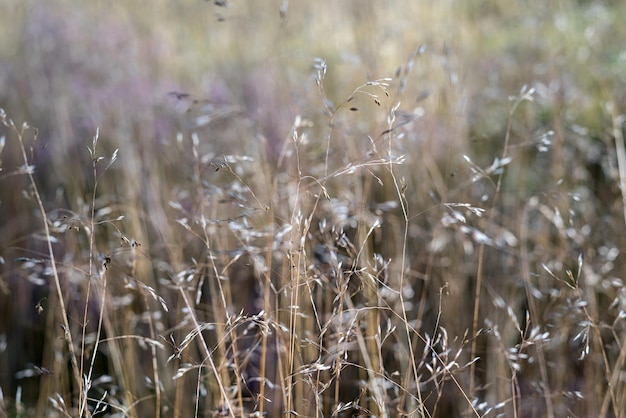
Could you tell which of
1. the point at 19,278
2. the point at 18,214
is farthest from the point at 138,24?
the point at 19,278

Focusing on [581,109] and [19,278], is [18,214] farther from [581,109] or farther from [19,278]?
[581,109]

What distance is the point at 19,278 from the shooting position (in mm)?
2268

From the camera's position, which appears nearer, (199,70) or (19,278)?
(19,278)

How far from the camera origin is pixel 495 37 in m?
3.21

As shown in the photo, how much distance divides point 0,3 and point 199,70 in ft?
5.73

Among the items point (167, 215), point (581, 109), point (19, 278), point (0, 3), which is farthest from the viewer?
point (0, 3)

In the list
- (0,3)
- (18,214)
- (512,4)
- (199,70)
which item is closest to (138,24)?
(199,70)

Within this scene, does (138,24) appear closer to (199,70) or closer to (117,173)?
(199,70)

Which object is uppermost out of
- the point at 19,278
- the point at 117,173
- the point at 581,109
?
the point at 581,109

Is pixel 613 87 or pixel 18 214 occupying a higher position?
pixel 613 87

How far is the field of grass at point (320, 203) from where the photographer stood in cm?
130

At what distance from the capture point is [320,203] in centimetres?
186

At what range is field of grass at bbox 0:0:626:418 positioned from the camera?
4.27ft

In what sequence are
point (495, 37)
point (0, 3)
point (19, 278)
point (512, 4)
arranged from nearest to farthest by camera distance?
point (19, 278) < point (495, 37) < point (512, 4) < point (0, 3)
